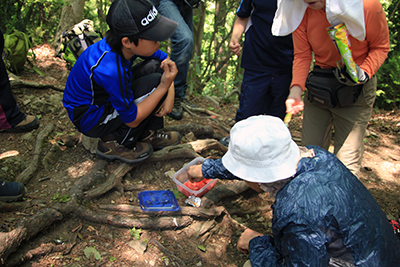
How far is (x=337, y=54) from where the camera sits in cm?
238

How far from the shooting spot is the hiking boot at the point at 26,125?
10.6ft

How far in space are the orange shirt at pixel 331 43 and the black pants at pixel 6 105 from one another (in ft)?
10.00

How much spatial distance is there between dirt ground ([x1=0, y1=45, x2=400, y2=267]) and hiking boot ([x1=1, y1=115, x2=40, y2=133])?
2.2 inches

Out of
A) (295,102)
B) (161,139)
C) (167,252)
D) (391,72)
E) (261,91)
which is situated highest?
(295,102)

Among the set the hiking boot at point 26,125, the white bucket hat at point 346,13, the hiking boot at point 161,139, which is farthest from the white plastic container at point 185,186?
the hiking boot at point 26,125

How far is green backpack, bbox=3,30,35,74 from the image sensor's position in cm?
407

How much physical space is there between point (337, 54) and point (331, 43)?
11 cm

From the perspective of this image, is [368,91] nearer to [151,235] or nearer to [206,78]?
[151,235]

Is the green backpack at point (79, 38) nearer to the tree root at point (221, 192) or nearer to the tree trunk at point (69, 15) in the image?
the tree root at point (221, 192)

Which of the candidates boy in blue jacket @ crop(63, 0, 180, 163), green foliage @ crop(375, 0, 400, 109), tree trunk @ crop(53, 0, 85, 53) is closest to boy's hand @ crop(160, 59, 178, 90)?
boy in blue jacket @ crop(63, 0, 180, 163)

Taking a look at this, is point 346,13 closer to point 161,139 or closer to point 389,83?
point 161,139

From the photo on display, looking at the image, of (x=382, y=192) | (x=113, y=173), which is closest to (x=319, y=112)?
(x=382, y=192)

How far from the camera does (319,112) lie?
2764 millimetres

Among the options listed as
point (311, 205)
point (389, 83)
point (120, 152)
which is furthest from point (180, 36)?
A: point (389, 83)
